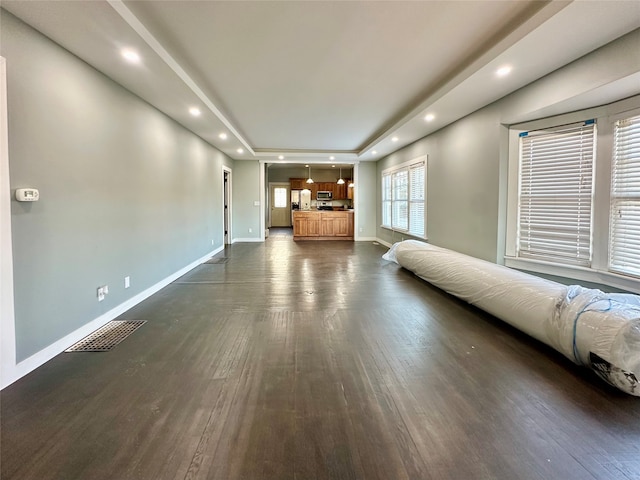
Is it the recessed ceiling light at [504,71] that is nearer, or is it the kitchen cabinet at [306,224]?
the recessed ceiling light at [504,71]

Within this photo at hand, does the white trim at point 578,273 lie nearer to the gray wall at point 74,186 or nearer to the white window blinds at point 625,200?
the white window blinds at point 625,200

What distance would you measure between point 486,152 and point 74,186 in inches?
183

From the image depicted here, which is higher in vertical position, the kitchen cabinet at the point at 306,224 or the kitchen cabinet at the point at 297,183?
the kitchen cabinet at the point at 297,183

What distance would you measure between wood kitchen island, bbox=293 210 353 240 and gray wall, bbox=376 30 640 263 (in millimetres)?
3918

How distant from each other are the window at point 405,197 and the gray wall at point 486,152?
1.13 feet

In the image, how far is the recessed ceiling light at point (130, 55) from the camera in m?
2.69

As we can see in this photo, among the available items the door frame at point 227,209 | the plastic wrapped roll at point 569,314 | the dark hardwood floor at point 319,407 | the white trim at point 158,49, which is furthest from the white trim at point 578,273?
the door frame at point 227,209

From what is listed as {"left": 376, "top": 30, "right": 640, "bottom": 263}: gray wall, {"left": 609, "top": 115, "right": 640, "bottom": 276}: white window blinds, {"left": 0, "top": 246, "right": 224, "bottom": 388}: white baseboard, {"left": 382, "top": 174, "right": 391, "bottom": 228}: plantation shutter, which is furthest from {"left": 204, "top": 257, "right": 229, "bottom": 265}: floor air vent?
{"left": 609, "top": 115, "right": 640, "bottom": 276}: white window blinds

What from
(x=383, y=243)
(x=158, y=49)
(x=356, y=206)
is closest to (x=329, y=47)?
(x=158, y=49)

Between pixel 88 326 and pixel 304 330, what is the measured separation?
6.41ft

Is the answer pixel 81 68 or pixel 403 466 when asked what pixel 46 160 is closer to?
pixel 81 68

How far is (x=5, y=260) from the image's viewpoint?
2053mm

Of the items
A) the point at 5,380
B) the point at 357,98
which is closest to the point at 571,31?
the point at 357,98

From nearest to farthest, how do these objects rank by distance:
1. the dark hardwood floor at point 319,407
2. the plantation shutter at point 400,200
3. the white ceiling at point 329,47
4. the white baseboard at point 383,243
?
the dark hardwood floor at point 319,407 < the white ceiling at point 329,47 < the plantation shutter at point 400,200 < the white baseboard at point 383,243
